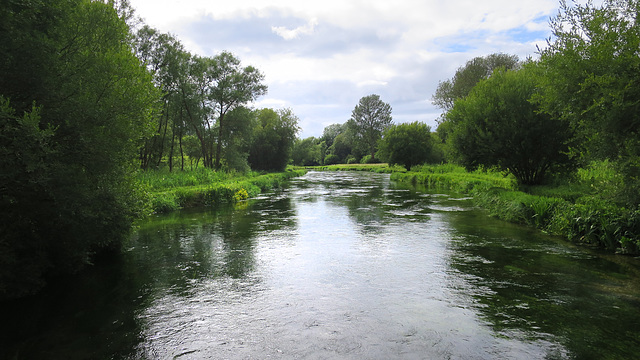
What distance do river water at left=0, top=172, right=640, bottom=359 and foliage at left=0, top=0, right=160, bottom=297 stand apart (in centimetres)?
110

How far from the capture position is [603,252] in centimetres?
956

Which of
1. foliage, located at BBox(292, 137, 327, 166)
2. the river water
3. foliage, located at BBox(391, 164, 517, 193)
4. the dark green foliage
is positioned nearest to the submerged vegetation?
the dark green foliage

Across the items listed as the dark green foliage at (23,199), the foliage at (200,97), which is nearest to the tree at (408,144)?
the foliage at (200,97)

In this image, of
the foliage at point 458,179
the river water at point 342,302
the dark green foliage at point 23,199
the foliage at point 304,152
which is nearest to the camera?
the river water at point 342,302

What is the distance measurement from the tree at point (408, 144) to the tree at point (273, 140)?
557 inches

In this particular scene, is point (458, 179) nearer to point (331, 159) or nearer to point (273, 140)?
point (273, 140)

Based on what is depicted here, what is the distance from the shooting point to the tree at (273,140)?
167 feet

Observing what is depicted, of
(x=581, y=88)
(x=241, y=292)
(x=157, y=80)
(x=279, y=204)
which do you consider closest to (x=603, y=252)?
(x=581, y=88)

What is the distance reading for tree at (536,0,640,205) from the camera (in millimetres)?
8312

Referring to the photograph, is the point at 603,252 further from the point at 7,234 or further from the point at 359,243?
the point at 7,234

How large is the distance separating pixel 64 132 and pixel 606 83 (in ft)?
40.1

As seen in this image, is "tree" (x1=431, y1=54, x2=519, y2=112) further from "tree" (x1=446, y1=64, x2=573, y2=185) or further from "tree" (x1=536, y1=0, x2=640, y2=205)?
"tree" (x1=536, y1=0, x2=640, y2=205)

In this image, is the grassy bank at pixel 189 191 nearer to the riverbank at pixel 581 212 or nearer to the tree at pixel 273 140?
the riverbank at pixel 581 212

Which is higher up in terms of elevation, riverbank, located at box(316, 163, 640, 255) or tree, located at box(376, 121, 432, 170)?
tree, located at box(376, 121, 432, 170)
